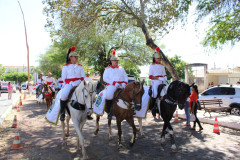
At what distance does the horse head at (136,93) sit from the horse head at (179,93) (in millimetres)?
1049

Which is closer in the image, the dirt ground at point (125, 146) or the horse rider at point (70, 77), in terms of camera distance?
the dirt ground at point (125, 146)

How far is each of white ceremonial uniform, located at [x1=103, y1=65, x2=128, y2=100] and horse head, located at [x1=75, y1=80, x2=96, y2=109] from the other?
1.44 m

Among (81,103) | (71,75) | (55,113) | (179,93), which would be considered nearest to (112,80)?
(71,75)

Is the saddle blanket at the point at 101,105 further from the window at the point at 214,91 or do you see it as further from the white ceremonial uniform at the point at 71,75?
the window at the point at 214,91

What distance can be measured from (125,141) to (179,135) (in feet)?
7.67

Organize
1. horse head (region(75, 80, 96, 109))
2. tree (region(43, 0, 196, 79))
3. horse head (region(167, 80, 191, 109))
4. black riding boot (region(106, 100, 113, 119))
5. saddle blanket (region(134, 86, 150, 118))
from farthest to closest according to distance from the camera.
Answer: tree (region(43, 0, 196, 79)) → saddle blanket (region(134, 86, 150, 118)) → black riding boot (region(106, 100, 113, 119)) → horse head (region(167, 80, 191, 109)) → horse head (region(75, 80, 96, 109))

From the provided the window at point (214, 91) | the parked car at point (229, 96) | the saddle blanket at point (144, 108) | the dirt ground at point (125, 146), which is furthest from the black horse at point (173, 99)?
the window at point (214, 91)

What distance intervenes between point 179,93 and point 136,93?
1333 millimetres

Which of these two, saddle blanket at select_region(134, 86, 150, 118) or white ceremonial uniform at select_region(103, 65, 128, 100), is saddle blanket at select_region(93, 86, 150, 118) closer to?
saddle blanket at select_region(134, 86, 150, 118)

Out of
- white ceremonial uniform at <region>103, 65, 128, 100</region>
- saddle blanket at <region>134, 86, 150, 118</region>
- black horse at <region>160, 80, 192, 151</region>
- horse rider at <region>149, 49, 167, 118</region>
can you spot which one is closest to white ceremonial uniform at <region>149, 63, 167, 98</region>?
horse rider at <region>149, 49, 167, 118</region>

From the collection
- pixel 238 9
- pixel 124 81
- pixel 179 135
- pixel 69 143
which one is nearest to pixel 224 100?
pixel 238 9

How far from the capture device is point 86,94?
5.48 meters

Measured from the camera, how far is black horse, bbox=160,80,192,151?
6.13m

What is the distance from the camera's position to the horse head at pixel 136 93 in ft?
18.8
